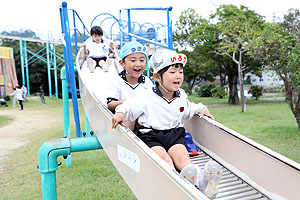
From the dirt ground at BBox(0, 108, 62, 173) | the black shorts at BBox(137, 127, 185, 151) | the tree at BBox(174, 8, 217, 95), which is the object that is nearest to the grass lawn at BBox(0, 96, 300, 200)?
the dirt ground at BBox(0, 108, 62, 173)

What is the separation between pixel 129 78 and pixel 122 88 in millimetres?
132

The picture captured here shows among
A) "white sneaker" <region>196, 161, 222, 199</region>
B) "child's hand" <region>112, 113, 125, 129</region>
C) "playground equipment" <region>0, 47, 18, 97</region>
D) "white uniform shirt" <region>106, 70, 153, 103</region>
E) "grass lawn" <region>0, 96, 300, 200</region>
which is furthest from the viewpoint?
"playground equipment" <region>0, 47, 18, 97</region>

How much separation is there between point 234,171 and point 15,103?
16887 millimetres

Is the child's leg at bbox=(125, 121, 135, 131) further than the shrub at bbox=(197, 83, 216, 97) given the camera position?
No

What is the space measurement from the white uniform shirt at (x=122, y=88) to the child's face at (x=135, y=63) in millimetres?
155

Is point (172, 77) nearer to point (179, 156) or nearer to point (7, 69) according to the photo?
point (179, 156)

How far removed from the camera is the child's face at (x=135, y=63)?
8.47 feet

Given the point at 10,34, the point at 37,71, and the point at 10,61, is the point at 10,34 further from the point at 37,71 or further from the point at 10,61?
the point at 37,71

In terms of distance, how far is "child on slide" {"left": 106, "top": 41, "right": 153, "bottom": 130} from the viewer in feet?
8.37

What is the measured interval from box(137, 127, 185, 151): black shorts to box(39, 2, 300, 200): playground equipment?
26 cm

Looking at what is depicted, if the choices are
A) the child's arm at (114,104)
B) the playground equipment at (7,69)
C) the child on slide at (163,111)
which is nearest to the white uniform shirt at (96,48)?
the child's arm at (114,104)

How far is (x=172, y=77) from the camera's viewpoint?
6.66 feet

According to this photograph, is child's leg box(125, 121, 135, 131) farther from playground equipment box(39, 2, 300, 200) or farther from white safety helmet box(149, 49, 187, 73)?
white safety helmet box(149, 49, 187, 73)

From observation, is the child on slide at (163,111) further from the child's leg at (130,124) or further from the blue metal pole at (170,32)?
the blue metal pole at (170,32)
